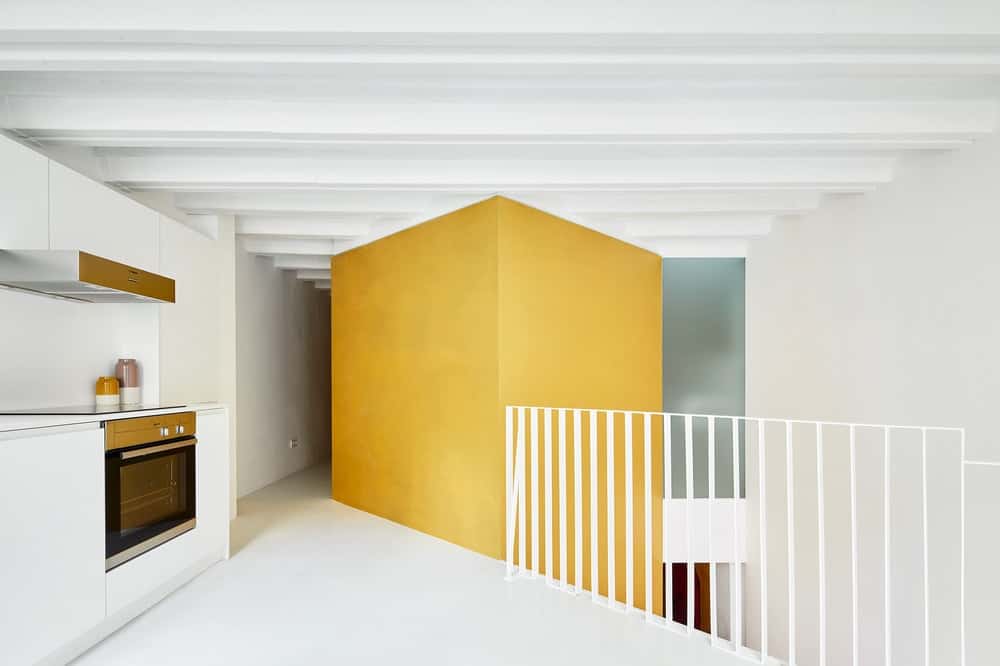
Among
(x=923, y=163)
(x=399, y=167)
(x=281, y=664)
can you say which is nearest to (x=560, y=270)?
(x=399, y=167)

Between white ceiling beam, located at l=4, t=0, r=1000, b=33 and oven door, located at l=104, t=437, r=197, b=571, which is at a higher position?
white ceiling beam, located at l=4, t=0, r=1000, b=33

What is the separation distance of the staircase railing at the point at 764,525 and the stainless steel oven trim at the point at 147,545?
70.9 inches

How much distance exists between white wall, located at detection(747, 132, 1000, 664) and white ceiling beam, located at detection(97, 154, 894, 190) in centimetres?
56

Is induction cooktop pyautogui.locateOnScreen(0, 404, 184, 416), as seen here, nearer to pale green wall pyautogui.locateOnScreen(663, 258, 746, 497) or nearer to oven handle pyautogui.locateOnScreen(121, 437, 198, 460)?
oven handle pyautogui.locateOnScreen(121, 437, 198, 460)

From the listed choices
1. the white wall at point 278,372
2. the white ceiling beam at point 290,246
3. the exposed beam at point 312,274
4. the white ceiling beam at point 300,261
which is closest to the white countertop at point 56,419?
the white ceiling beam at point 290,246

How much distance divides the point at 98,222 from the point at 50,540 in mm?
1685

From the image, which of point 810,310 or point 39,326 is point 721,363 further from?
point 39,326

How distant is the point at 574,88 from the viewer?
2.90 metres

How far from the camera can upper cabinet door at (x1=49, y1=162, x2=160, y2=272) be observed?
→ 9.80ft

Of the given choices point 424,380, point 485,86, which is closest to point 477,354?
point 424,380

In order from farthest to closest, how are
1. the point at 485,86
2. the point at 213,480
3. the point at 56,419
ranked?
the point at 213,480 → the point at 485,86 → the point at 56,419

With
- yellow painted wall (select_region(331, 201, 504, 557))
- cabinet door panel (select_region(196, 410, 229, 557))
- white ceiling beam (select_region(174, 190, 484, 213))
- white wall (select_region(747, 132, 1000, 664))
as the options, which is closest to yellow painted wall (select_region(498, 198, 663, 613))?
yellow painted wall (select_region(331, 201, 504, 557))

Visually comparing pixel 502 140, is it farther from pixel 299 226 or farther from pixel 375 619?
pixel 299 226

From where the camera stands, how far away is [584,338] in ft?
16.1
